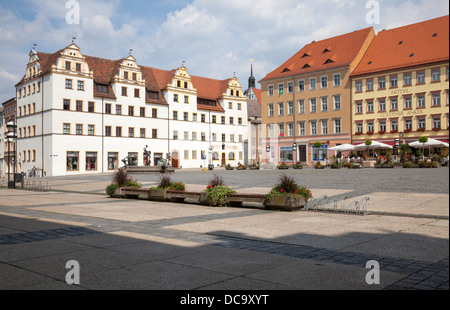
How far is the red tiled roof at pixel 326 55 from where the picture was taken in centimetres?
5931

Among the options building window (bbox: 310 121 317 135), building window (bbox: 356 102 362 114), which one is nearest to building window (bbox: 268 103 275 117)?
building window (bbox: 310 121 317 135)

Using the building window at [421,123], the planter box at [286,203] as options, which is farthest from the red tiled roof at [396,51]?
the planter box at [286,203]

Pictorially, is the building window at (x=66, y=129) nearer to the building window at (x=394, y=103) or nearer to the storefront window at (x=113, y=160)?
the storefront window at (x=113, y=160)

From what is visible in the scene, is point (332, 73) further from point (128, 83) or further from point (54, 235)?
point (54, 235)

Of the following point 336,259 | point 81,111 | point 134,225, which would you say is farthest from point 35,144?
point 336,259

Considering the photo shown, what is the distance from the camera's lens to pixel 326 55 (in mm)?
62531

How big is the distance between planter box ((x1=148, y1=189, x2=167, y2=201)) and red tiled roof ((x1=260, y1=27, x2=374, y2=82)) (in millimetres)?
46704

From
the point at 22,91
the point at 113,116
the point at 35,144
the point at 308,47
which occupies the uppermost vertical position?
the point at 308,47

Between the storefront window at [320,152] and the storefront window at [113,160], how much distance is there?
2763 centimetres

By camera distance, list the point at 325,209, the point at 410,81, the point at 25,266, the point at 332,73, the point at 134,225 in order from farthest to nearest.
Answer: the point at 332,73 → the point at 410,81 → the point at 325,209 → the point at 134,225 → the point at 25,266

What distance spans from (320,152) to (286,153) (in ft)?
18.5

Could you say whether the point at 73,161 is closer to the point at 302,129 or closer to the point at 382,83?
the point at 302,129
